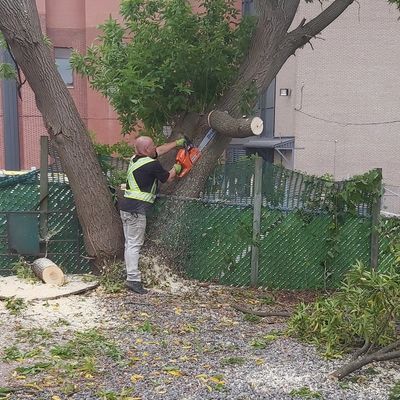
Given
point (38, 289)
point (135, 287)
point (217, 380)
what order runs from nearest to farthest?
point (217, 380), point (38, 289), point (135, 287)

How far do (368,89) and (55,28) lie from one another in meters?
12.8

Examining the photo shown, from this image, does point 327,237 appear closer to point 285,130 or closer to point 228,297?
point 228,297

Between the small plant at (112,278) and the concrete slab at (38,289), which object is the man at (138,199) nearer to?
the small plant at (112,278)

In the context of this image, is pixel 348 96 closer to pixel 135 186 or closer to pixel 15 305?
pixel 135 186

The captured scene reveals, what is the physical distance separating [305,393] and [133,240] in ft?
9.92

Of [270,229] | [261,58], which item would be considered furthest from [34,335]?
[261,58]

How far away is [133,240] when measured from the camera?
20.6 ft

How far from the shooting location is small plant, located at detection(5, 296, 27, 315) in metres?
5.48

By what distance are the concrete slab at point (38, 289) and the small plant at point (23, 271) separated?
0.21 ft

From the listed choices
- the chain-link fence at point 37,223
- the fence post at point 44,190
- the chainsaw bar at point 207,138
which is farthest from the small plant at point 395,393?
the fence post at point 44,190

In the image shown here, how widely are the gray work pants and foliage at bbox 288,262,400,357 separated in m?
2.02

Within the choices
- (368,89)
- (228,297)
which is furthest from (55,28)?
(228,297)

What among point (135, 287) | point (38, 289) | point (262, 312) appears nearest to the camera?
point (262, 312)

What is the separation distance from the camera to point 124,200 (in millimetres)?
6254
